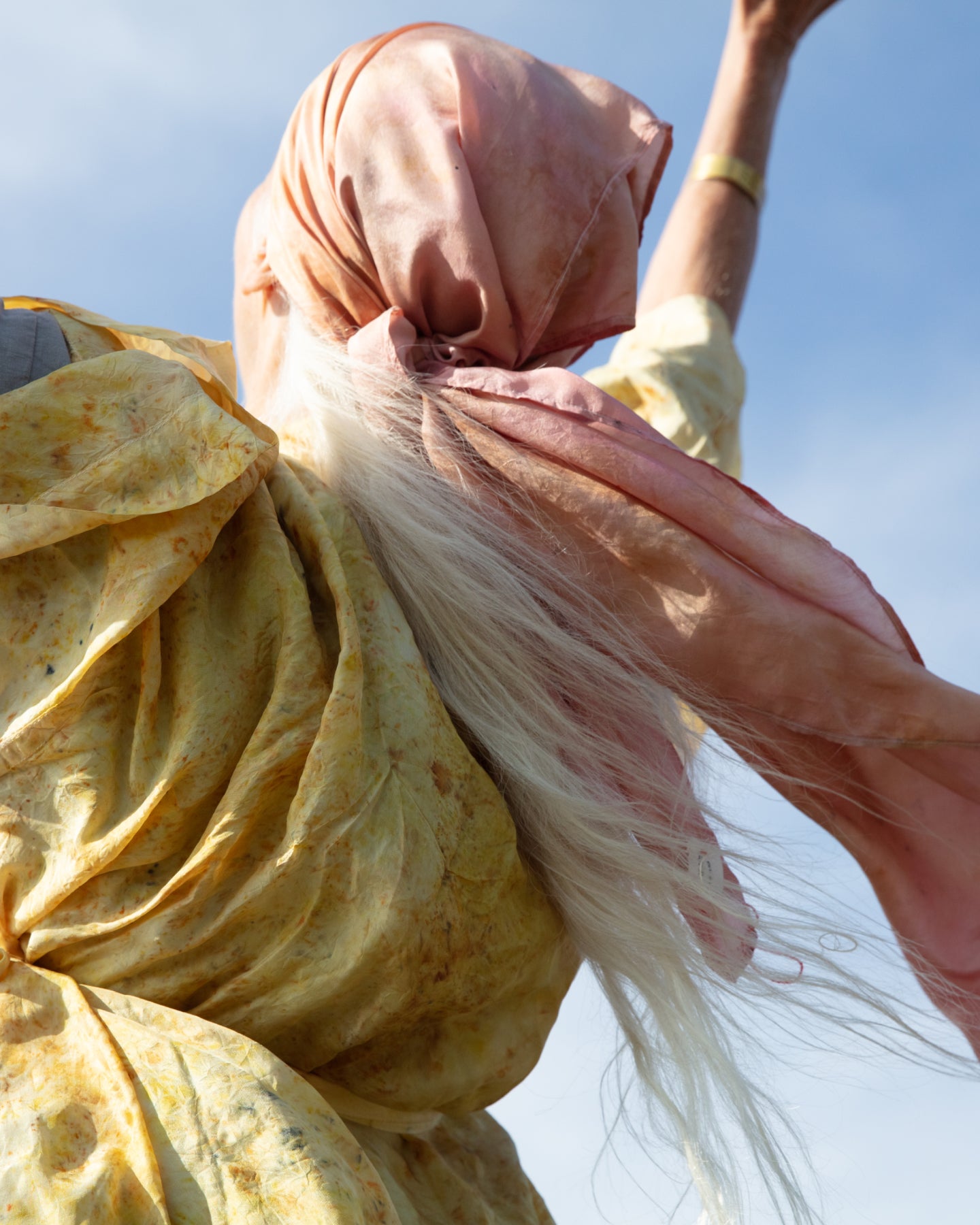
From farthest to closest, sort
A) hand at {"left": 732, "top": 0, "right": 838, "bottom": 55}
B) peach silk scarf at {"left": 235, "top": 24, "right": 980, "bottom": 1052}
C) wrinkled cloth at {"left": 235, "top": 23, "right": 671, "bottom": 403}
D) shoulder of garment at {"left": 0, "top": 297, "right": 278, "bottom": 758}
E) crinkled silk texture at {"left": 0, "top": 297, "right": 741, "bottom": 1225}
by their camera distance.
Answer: hand at {"left": 732, "top": 0, "right": 838, "bottom": 55}, wrinkled cloth at {"left": 235, "top": 23, "right": 671, "bottom": 403}, peach silk scarf at {"left": 235, "top": 24, "right": 980, "bottom": 1052}, shoulder of garment at {"left": 0, "top": 297, "right": 278, "bottom": 758}, crinkled silk texture at {"left": 0, "top": 297, "right": 741, "bottom": 1225}

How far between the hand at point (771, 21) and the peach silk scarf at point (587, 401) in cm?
118

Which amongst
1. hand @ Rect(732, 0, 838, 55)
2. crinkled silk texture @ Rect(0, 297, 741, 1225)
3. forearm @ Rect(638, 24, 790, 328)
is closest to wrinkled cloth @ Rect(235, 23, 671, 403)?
crinkled silk texture @ Rect(0, 297, 741, 1225)

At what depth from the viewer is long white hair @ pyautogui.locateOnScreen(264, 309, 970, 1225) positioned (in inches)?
51.8

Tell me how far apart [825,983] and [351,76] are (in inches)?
44.4

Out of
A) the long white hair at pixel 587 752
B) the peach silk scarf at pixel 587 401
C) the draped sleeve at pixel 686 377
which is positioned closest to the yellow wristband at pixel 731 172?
the draped sleeve at pixel 686 377

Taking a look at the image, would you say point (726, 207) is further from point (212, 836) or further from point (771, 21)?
point (212, 836)

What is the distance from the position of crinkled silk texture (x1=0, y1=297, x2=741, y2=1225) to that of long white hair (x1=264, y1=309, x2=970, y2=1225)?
6 centimetres

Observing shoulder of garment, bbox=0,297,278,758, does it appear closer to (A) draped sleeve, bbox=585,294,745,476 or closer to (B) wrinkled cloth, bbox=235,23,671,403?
(B) wrinkled cloth, bbox=235,23,671,403

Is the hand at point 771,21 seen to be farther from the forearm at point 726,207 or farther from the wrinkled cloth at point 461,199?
the wrinkled cloth at point 461,199

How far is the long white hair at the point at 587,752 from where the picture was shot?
1.32 meters

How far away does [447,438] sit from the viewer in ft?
4.73

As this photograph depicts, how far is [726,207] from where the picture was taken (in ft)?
8.42

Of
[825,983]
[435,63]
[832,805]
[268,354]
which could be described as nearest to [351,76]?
[435,63]

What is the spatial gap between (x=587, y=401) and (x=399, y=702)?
388mm
